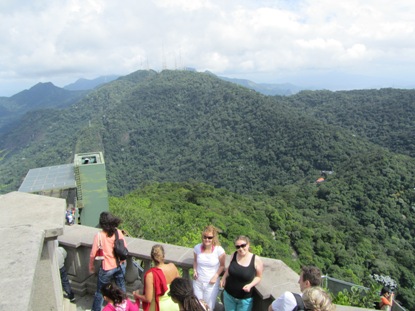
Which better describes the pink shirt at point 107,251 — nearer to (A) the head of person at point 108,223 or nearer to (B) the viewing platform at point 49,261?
(A) the head of person at point 108,223

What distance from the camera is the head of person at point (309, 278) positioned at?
352 cm

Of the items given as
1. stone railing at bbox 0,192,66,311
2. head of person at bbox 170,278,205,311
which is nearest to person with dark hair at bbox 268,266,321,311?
head of person at bbox 170,278,205,311

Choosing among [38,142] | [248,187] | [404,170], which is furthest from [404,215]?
[38,142]

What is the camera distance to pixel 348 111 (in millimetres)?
116500

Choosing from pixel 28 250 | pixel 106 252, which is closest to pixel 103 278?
pixel 106 252

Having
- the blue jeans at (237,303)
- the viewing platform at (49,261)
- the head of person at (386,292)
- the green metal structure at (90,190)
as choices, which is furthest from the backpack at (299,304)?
the green metal structure at (90,190)

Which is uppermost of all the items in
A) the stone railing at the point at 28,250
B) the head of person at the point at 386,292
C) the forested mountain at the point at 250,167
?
the stone railing at the point at 28,250

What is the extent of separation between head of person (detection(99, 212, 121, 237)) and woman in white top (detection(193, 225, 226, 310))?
1018 mm

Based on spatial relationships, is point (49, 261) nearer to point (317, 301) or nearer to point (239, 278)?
point (239, 278)

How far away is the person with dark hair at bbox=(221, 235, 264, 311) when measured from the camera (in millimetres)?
3926

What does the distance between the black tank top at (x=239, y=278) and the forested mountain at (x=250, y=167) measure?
3.27 metres

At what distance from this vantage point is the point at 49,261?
312 centimetres

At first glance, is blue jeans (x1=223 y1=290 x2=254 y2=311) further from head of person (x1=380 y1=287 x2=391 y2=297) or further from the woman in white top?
head of person (x1=380 y1=287 x2=391 y2=297)

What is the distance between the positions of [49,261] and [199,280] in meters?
1.79
